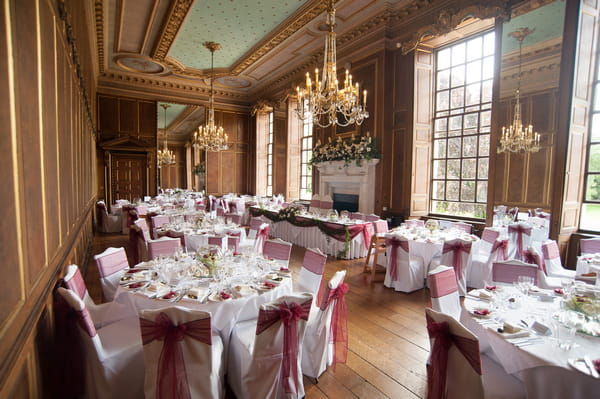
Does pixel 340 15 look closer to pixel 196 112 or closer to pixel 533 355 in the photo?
pixel 533 355

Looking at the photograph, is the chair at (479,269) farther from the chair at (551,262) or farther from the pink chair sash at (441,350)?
the pink chair sash at (441,350)

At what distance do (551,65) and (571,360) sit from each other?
541 centimetres

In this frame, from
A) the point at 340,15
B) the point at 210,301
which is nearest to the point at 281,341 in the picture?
the point at 210,301

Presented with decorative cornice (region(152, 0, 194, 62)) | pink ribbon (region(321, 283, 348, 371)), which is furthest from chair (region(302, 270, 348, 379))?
decorative cornice (region(152, 0, 194, 62))

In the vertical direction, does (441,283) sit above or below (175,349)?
above

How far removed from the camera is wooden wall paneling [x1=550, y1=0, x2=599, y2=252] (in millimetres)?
4895

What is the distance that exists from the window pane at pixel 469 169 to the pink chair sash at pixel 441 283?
17.0ft

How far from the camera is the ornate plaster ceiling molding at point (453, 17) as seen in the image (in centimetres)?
569

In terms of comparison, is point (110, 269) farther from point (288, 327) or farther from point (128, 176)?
point (128, 176)

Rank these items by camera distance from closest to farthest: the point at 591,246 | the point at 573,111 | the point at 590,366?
the point at 590,366 → the point at 591,246 → the point at 573,111

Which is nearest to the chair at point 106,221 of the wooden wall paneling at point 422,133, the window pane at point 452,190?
the wooden wall paneling at point 422,133

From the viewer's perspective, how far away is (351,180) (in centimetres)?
869

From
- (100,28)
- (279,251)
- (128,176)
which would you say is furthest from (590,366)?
(128,176)

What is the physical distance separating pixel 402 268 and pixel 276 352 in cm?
311
